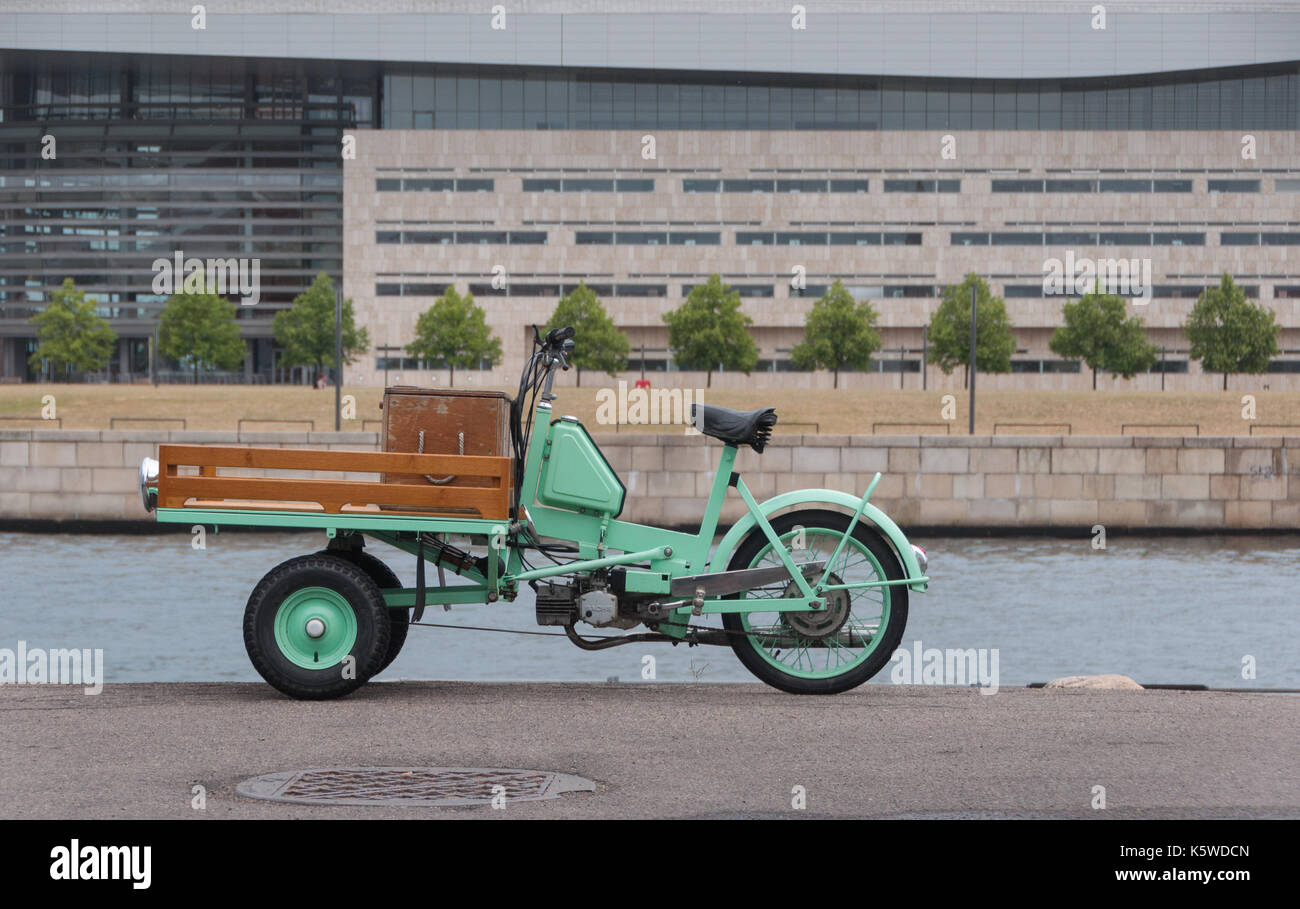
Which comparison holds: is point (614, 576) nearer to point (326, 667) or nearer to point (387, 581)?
point (387, 581)

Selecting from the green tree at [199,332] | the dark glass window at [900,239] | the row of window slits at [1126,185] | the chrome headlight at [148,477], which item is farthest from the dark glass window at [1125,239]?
the chrome headlight at [148,477]

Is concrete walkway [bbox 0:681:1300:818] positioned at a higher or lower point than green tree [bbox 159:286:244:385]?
lower

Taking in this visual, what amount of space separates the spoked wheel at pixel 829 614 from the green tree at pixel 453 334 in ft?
254

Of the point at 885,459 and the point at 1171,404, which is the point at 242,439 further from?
the point at 1171,404

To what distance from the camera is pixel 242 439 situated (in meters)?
30.9

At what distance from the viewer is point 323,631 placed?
25.6 ft

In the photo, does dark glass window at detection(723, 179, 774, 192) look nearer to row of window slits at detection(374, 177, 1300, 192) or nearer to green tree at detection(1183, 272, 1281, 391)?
row of window slits at detection(374, 177, 1300, 192)

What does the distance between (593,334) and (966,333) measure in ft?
64.3

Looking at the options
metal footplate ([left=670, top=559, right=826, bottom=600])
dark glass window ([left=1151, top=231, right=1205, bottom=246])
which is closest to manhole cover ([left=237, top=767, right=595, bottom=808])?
metal footplate ([left=670, top=559, right=826, bottom=600])

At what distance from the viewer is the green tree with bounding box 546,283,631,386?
269ft

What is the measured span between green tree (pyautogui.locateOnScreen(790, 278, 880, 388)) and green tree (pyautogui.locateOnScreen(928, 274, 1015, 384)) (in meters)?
3.58
